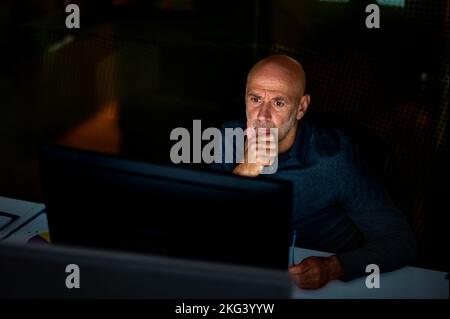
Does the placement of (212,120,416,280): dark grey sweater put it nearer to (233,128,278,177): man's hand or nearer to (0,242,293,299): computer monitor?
(233,128,278,177): man's hand

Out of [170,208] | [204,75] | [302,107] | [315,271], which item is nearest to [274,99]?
[302,107]

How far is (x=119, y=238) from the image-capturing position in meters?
1.33

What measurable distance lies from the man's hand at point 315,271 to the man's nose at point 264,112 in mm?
620

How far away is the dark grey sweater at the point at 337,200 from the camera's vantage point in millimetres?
1916

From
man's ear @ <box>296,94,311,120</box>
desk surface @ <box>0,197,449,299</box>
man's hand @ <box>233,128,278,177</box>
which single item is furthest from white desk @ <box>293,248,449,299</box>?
man's ear @ <box>296,94,311,120</box>

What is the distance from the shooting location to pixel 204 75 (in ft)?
13.9

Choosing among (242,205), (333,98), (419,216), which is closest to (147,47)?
(333,98)

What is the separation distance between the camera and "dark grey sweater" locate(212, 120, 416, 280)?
1.92 m

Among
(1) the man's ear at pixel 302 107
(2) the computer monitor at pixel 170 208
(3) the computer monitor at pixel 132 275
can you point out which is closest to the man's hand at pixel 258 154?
(1) the man's ear at pixel 302 107

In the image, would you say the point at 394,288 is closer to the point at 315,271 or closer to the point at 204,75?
the point at 315,271

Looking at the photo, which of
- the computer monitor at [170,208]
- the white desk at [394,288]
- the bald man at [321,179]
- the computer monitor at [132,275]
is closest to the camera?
the computer monitor at [132,275]

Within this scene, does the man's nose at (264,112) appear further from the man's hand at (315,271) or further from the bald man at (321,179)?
the man's hand at (315,271)

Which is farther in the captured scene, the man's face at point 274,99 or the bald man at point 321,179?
the man's face at point 274,99

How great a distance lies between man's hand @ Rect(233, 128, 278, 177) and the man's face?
0.07 metres
